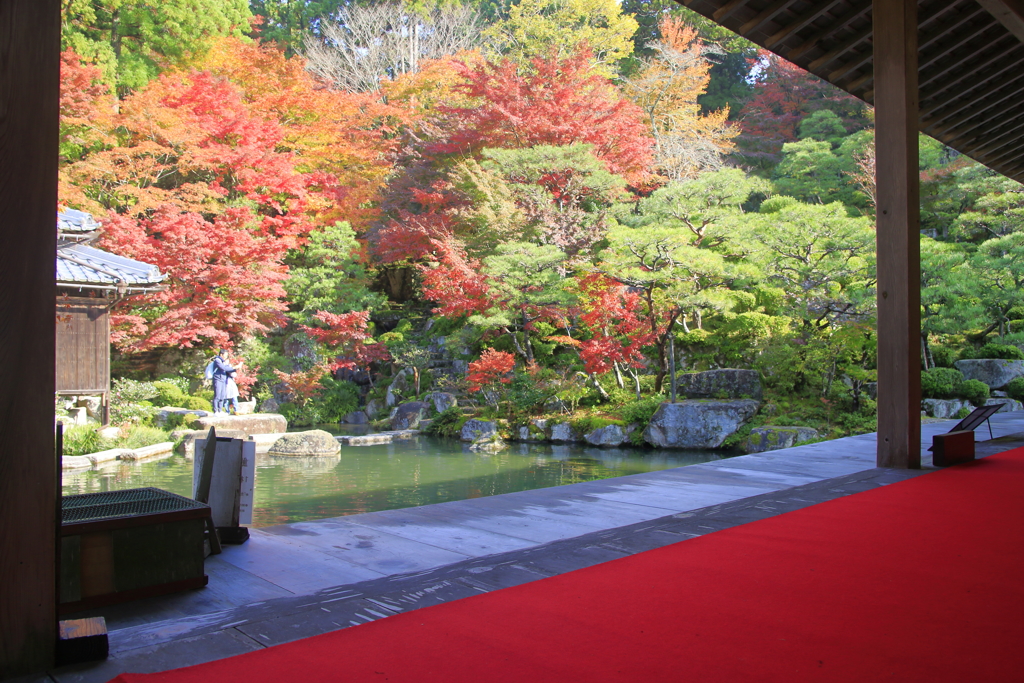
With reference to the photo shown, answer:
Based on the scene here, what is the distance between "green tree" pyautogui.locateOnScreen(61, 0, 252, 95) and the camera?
14.3m

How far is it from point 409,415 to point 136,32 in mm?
10756

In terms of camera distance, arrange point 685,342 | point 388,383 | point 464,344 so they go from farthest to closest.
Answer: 1. point 388,383
2. point 464,344
3. point 685,342

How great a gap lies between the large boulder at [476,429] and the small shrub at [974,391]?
22.1 feet

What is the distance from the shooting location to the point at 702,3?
441cm

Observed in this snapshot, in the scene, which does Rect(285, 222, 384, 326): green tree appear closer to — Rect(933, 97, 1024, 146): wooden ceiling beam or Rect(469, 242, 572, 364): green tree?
Rect(469, 242, 572, 364): green tree

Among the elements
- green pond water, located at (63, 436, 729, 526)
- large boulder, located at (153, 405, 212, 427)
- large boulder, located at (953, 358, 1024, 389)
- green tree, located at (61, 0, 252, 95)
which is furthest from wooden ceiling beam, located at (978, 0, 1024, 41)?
green tree, located at (61, 0, 252, 95)

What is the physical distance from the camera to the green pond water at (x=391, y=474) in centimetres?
675

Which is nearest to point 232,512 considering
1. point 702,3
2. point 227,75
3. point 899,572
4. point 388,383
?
point 899,572

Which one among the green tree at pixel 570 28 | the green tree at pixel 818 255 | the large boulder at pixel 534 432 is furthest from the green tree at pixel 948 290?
the green tree at pixel 570 28

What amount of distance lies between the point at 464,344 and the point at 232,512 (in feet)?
34.8

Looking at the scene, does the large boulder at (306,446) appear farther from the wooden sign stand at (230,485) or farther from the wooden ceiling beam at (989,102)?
the wooden ceiling beam at (989,102)

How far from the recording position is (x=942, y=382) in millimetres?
9734

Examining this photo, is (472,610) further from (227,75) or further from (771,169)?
(771,169)

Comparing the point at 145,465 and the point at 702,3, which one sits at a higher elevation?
the point at 702,3
